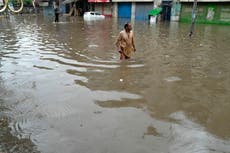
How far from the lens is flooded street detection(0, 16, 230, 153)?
4.37 meters

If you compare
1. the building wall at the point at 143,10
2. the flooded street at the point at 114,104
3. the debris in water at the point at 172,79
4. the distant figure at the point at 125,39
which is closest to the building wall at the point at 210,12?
the building wall at the point at 143,10

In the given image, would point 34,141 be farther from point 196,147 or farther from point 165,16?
point 165,16

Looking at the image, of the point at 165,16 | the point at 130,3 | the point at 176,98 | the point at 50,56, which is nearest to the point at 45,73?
the point at 50,56

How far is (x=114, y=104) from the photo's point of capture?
602cm

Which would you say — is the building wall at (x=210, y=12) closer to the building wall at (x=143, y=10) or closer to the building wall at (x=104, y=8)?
the building wall at (x=143, y=10)

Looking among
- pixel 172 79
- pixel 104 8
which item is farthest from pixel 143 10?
pixel 172 79

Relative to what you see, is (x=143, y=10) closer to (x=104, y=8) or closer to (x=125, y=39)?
(x=104, y=8)

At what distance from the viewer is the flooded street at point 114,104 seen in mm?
4367

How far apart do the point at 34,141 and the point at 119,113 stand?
70.2 inches

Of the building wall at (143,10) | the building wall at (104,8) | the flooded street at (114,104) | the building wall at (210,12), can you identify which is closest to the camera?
the flooded street at (114,104)

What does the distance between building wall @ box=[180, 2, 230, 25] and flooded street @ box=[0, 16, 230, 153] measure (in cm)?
2193

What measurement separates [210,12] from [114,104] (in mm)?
29085

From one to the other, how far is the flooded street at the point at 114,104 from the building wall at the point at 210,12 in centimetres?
2193

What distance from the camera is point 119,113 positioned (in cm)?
553
